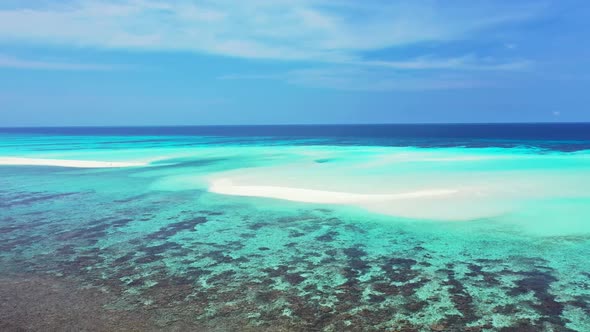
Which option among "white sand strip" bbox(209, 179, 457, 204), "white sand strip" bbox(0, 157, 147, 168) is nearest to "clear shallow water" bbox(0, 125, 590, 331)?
"white sand strip" bbox(209, 179, 457, 204)

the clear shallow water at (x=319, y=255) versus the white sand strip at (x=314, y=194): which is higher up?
the white sand strip at (x=314, y=194)

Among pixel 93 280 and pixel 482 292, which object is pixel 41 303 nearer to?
pixel 93 280

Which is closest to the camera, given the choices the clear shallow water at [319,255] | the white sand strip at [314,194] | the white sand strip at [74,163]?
the clear shallow water at [319,255]

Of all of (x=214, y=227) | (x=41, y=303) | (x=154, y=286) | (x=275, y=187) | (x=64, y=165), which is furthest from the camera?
(x=64, y=165)

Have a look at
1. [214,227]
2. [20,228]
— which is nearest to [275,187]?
[214,227]

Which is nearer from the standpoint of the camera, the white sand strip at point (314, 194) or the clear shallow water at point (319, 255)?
the clear shallow water at point (319, 255)

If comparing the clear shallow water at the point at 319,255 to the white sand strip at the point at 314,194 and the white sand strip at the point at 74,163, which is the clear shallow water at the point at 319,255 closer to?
the white sand strip at the point at 314,194

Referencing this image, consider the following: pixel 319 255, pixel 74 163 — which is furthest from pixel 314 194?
pixel 74 163

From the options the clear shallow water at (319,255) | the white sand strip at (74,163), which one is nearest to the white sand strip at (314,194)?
the clear shallow water at (319,255)
